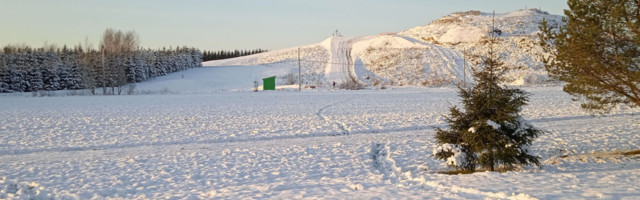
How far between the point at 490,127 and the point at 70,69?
61.1m

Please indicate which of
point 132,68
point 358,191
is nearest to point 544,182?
point 358,191

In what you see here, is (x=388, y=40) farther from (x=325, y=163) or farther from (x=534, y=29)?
(x=325, y=163)

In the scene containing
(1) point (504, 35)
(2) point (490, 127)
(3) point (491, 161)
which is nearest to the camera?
(2) point (490, 127)

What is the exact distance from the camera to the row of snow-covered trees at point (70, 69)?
53119 millimetres

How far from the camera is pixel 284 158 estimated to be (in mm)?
12945

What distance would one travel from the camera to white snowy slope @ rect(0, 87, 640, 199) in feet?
28.6

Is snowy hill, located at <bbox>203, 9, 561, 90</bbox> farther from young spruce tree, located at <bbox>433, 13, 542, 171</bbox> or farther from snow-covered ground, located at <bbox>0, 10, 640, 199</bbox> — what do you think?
young spruce tree, located at <bbox>433, 13, 542, 171</bbox>

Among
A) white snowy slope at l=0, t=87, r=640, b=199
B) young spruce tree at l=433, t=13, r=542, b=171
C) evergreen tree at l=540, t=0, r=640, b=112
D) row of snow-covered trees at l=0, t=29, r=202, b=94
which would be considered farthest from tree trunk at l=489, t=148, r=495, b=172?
row of snow-covered trees at l=0, t=29, r=202, b=94

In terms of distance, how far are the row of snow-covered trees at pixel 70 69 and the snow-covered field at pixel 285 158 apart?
30603mm

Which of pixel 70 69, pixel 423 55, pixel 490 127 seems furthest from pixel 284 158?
pixel 423 55

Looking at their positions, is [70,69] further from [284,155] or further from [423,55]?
[284,155]

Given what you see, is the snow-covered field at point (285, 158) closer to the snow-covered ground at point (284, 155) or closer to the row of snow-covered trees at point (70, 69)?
the snow-covered ground at point (284, 155)

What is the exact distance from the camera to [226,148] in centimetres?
1488

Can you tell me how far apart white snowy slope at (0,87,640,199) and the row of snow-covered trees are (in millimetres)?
30579
